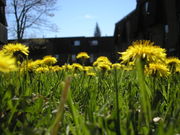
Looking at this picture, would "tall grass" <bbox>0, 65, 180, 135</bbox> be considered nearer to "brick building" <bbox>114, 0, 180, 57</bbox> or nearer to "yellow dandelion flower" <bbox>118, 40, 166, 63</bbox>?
"yellow dandelion flower" <bbox>118, 40, 166, 63</bbox>

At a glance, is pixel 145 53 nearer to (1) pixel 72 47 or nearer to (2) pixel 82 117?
(2) pixel 82 117

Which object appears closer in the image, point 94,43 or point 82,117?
point 82,117

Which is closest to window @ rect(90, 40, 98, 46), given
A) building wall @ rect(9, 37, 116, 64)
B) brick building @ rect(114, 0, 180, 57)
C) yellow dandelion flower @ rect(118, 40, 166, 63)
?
building wall @ rect(9, 37, 116, 64)

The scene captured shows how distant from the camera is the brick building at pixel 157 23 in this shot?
20.4 metres

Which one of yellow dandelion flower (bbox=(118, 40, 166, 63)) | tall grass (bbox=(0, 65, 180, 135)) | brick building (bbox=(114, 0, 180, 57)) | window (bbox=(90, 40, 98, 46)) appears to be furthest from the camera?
window (bbox=(90, 40, 98, 46))

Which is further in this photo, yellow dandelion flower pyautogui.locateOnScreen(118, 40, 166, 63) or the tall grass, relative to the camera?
yellow dandelion flower pyautogui.locateOnScreen(118, 40, 166, 63)

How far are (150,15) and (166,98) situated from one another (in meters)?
24.0

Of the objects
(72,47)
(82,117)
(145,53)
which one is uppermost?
(72,47)

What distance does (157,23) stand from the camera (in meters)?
24.1

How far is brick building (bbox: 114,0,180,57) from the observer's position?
20.4 m

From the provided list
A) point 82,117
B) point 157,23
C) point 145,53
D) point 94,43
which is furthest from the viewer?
point 94,43

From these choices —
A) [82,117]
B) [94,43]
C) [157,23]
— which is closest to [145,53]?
[82,117]

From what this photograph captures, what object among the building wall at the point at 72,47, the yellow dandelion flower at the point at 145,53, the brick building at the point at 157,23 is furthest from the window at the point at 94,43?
the yellow dandelion flower at the point at 145,53

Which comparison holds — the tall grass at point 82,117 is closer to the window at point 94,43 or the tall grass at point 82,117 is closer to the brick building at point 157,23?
the brick building at point 157,23
